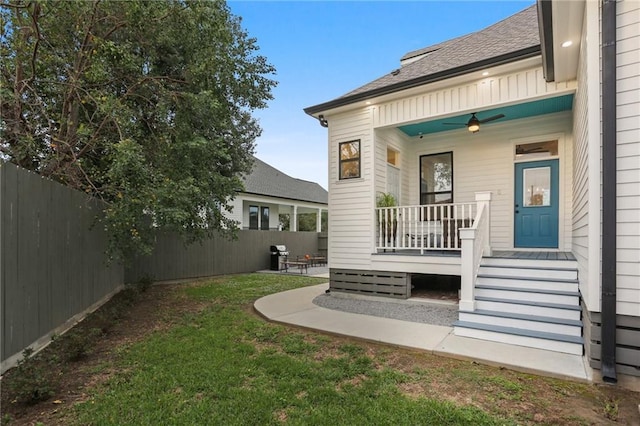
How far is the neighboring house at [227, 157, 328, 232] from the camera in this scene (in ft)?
55.1

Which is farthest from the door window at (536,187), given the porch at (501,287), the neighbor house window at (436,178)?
the neighbor house window at (436,178)

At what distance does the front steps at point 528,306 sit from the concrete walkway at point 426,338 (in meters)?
0.16

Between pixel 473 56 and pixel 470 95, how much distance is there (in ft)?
3.15

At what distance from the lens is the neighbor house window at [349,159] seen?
7.32 metres

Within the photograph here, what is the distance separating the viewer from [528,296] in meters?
4.87

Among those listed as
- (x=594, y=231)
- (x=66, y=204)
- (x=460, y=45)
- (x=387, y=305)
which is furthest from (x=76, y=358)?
(x=460, y=45)

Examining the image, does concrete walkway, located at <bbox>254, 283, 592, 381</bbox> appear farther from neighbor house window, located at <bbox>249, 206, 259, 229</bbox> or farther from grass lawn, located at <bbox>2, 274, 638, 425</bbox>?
neighbor house window, located at <bbox>249, 206, 259, 229</bbox>

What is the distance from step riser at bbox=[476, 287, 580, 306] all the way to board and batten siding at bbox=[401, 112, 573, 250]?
2.61 meters

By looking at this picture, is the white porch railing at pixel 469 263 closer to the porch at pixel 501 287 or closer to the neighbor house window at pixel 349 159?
the porch at pixel 501 287

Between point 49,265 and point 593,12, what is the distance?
680 cm

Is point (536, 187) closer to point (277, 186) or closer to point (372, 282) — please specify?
point (372, 282)

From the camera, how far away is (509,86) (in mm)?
5574

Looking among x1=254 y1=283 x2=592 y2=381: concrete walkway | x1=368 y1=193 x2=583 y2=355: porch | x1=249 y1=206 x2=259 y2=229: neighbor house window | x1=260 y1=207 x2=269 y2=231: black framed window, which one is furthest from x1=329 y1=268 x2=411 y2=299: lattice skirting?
x1=260 y1=207 x2=269 y2=231: black framed window

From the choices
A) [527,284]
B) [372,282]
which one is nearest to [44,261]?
[372,282]
